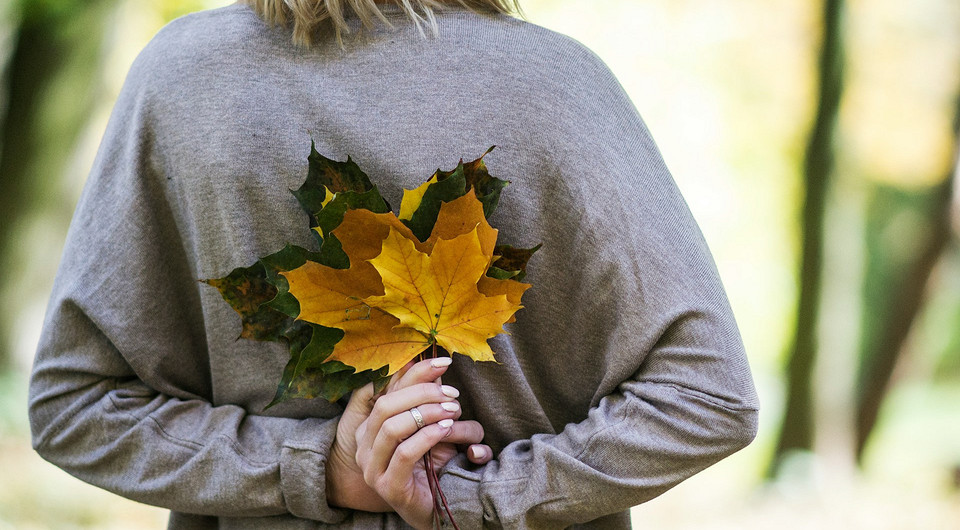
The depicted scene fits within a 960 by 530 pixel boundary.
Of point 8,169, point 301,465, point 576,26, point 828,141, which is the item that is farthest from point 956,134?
point 8,169

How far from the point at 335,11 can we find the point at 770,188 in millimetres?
7661

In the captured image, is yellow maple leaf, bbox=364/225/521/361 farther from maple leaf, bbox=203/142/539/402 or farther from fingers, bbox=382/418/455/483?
fingers, bbox=382/418/455/483

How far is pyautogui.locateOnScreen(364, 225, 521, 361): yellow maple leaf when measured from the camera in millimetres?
1104

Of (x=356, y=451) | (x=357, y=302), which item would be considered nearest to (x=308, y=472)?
(x=356, y=451)

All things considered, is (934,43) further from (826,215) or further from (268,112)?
(268,112)

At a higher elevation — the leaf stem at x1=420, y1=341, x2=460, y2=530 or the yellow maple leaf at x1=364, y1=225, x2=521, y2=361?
the yellow maple leaf at x1=364, y1=225, x2=521, y2=361

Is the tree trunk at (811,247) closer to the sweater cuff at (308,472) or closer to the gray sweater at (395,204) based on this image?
the gray sweater at (395,204)

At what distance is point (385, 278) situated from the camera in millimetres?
1110

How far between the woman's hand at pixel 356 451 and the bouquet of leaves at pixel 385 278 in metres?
0.03

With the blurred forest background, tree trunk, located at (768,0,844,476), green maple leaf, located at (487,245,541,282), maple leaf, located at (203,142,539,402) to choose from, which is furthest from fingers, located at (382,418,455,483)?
tree trunk, located at (768,0,844,476)

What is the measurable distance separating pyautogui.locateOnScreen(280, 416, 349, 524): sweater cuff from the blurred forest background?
393 centimetres

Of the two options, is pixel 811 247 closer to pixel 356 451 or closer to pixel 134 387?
pixel 356 451

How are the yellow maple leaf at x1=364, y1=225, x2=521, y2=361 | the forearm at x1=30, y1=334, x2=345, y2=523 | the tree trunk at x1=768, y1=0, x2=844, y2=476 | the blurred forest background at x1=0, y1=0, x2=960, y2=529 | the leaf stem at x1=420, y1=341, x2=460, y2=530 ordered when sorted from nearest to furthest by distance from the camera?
the yellow maple leaf at x1=364, y1=225, x2=521, y2=361 < the leaf stem at x1=420, y1=341, x2=460, y2=530 < the forearm at x1=30, y1=334, x2=345, y2=523 < the blurred forest background at x1=0, y1=0, x2=960, y2=529 < the tree trunk at x1=768, y1=0, x2=844, y2=476

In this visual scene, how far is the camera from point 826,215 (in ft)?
21.1
